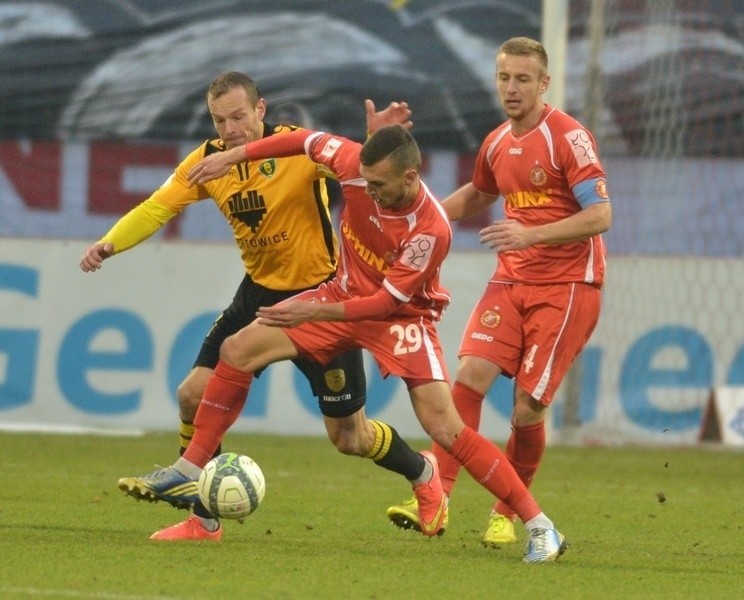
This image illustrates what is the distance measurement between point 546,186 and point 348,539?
1.77 m

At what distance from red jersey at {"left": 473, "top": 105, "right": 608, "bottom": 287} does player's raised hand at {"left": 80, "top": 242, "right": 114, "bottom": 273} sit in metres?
1.75

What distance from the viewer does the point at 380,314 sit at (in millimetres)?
6477

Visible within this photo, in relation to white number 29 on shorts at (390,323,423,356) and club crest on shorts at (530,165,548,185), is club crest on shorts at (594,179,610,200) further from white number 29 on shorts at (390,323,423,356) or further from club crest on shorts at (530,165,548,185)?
white number 29 on shorts at (390,323,423,356)

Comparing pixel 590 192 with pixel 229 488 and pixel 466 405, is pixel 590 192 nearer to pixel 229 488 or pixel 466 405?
pixel 466 405

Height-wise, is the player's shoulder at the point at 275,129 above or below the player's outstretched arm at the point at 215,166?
above

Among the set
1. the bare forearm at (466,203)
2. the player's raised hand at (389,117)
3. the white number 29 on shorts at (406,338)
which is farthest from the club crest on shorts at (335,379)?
the player's raised hand at (389,117)

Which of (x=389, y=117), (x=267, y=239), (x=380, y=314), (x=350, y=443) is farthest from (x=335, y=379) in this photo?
(x=389, y=117)

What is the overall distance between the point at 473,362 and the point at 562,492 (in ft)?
8.16

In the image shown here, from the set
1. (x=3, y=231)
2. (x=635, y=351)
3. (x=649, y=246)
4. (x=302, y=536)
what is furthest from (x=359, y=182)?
(x=3, y=231)

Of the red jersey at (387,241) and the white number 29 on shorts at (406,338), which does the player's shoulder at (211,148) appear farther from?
the white number 29 on shorts at (406,338)

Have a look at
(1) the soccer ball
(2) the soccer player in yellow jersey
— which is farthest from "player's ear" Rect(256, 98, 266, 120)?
(1) the soccer ball

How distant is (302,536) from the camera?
7.03 metres

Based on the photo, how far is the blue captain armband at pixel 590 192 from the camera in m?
6.90

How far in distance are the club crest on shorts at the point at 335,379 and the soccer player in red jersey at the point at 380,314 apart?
24 cm
